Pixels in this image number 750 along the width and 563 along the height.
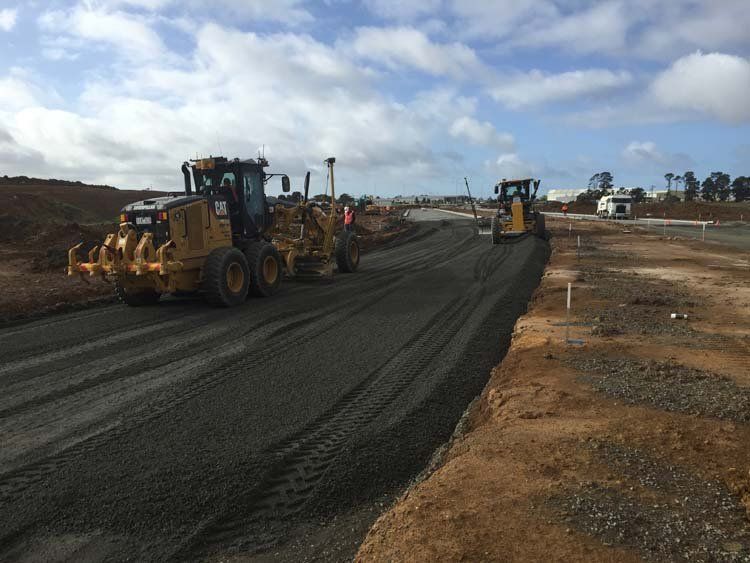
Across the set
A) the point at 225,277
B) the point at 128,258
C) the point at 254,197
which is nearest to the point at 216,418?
the point at 225,277

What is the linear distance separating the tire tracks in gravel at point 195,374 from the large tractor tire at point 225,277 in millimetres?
1461

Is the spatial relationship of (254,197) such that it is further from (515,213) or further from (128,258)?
(515,213)

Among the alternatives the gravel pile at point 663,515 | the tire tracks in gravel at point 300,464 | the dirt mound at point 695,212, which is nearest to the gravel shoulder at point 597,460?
the gravel pile at point 663,515

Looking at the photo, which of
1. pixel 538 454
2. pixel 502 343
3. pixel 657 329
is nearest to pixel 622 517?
pixel 538 454

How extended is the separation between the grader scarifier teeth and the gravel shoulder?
230 inches

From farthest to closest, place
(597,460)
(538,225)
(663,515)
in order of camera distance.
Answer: (538,225)
(597,460)
(663,515)

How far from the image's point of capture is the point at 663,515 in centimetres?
308

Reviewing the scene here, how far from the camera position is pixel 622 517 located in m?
3.06

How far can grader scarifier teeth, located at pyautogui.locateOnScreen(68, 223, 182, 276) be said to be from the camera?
353 inches

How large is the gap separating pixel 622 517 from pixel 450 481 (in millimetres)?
1034

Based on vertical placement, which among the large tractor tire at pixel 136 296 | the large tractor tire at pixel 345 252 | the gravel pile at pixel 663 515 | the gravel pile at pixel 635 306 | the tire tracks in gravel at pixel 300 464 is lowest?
the tire tracks in gravel at pixel 300 464

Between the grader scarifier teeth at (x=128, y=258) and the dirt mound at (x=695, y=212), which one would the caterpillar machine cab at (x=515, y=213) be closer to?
the grader scarifier teeth at (x=128, y=258)

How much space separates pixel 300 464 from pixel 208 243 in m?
7.04

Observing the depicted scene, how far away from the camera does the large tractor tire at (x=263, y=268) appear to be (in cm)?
1088
